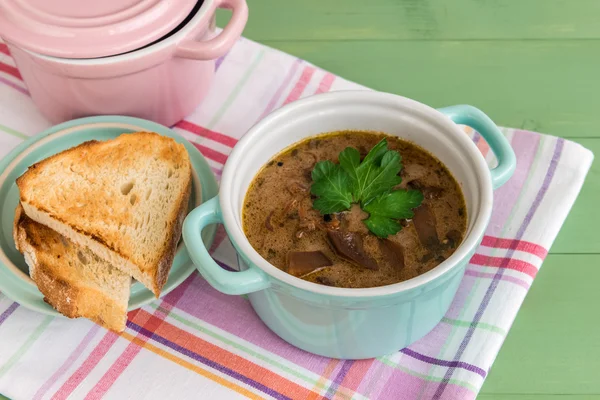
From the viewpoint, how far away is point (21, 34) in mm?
1729

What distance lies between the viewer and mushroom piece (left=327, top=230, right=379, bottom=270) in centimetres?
153

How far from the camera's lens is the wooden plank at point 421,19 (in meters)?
2.29

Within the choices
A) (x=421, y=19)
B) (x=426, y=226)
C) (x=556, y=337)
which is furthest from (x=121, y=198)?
(x=421, y=19)

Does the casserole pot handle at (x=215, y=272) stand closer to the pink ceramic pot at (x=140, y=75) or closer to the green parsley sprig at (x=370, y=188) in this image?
the green parsley sprig at (x=370, y=188)

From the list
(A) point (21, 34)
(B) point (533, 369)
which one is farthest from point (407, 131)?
(A) point (21, 34)

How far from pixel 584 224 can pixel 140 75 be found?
42.0 inches

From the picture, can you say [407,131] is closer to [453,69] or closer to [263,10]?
[453,69]

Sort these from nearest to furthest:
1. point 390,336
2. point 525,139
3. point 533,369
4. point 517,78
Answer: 1. point 390,336
2. point 533,369
3. point 525,139
4. point 517,78

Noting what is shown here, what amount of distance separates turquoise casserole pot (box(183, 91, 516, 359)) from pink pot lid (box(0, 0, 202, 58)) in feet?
1.14

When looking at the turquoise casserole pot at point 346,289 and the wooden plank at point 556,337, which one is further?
the wooden plank at point 556,337

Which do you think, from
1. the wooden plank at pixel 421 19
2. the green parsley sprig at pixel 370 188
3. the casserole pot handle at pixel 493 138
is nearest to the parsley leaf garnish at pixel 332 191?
the green parsley sprig at pixel 370 188

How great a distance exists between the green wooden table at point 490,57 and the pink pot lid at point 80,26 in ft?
1.91

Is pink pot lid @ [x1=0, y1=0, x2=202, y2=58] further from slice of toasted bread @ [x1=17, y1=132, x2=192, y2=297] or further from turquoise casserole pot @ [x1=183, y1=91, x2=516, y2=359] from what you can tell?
turquoise casserole pot @ [x1=183, y1=91, x2=516, y2=359]

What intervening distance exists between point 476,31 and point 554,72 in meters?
0.25
